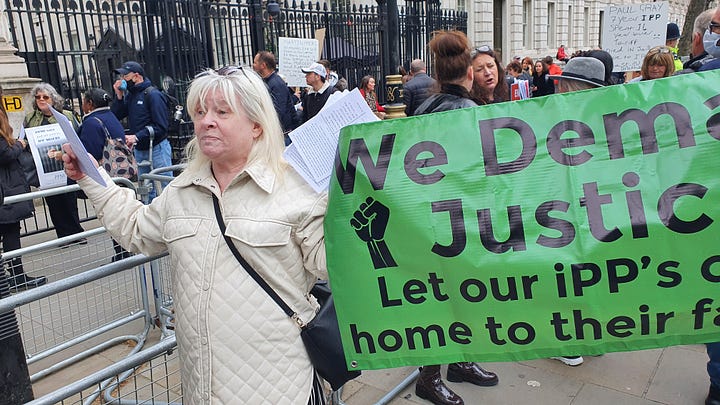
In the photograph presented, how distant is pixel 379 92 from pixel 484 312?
491 inches

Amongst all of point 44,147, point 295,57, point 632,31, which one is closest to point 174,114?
point 295,57

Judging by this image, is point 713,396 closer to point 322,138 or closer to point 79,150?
point 322,138

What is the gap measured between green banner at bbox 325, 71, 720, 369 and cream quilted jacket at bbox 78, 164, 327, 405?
0.13m

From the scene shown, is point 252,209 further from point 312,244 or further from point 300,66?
point 300,66

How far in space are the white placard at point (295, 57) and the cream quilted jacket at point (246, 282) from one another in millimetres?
7518

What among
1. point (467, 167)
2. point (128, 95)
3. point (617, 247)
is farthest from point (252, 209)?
point (128, 95)

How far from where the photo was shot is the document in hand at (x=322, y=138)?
198cm

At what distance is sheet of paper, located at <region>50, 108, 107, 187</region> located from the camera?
2066 millimetres

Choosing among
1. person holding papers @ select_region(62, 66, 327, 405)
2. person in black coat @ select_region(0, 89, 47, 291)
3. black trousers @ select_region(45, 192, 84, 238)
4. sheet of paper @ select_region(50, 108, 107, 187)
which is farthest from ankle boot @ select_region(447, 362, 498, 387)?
black trousers @ select_region(45, 192, 84, 238)

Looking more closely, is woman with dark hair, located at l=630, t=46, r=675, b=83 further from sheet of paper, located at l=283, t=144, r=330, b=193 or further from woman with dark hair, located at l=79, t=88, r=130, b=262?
woman with dark hair, located at l=79, t=88, r=130, b=262

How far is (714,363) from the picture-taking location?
10.3ft

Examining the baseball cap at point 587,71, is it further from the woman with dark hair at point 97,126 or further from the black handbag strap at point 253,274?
the woman with dark hair at point 97,126

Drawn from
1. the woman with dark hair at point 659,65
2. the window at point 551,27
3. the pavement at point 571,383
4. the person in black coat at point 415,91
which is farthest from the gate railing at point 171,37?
the window at point 551,27

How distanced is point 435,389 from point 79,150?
239cm
